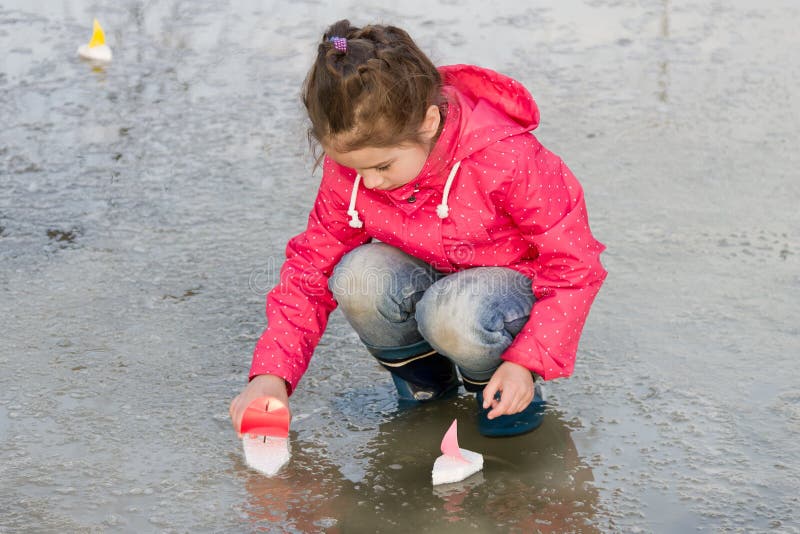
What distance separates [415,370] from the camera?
2.46 meters

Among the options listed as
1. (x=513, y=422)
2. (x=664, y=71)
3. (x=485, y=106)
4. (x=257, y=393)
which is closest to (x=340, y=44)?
(x=485, y=106)

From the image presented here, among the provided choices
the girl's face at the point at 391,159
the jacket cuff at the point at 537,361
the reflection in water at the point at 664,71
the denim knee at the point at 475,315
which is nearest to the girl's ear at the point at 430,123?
the girl's face at the point at 391,159

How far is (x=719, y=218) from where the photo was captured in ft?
10.8

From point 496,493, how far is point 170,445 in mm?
722

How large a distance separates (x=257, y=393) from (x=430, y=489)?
1.36 feet

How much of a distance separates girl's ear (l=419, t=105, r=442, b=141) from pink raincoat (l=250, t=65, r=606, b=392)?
3cm

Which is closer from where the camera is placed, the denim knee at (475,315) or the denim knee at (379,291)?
the denim knee at (475,315)

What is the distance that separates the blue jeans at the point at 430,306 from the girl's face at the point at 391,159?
0.79ft

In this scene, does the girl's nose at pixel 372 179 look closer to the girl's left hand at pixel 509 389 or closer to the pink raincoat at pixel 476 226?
the pink raincoat at pixel 476 226

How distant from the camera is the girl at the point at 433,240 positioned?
7.02ft

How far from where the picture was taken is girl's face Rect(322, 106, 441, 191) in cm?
215

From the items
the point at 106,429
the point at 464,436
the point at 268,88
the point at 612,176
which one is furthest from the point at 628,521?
the point at 268,88

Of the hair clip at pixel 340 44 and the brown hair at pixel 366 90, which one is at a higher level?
the hair clip at pixel 340 44

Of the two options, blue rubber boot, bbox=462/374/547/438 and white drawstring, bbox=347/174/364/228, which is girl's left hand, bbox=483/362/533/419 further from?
white drawstring, bbox=347/174/364/228
